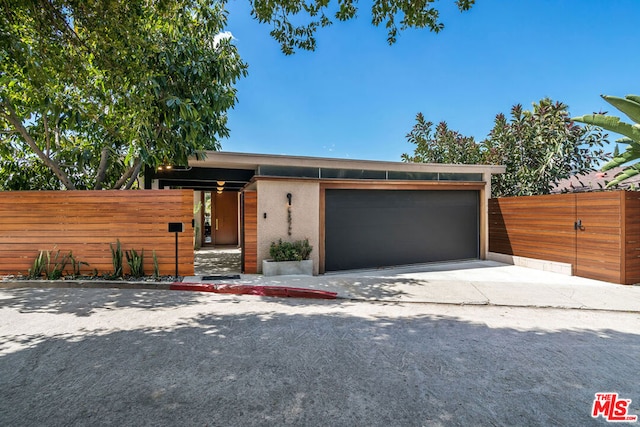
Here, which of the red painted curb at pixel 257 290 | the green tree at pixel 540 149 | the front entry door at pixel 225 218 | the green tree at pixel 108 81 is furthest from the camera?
the front entry door at pixel 225 218

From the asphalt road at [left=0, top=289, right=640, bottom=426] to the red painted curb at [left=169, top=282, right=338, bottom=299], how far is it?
88cm

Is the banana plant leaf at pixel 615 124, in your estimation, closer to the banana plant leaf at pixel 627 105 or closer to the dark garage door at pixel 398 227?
the banana plant leaf at pixel 627 105

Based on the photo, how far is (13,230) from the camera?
765cm

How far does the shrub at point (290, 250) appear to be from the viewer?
812 centimetres

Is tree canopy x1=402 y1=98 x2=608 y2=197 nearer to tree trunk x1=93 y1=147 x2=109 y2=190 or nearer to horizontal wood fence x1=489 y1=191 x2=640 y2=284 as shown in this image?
horizontal wood fence x1=489 y1=191 x2=640 y2=284

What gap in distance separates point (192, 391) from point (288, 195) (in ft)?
20.1

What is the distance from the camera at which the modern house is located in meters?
8.43

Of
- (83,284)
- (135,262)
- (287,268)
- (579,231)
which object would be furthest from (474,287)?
(83,284)

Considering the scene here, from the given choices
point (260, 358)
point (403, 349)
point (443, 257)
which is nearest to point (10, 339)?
point (260, 358)

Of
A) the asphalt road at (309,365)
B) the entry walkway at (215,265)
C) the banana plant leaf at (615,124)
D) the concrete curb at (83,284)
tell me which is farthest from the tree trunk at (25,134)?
the banana plant leaf at (615,124)

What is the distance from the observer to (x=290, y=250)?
818cm

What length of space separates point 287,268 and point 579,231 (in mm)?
8097

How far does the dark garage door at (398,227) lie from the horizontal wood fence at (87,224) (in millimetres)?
4306

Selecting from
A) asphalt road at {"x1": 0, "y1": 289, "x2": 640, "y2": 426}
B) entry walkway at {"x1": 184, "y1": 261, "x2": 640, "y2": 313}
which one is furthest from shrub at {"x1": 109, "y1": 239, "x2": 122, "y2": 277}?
asphalt road at {"x1": 0, "y1": 289, "x2": 640, "y2": 426}
